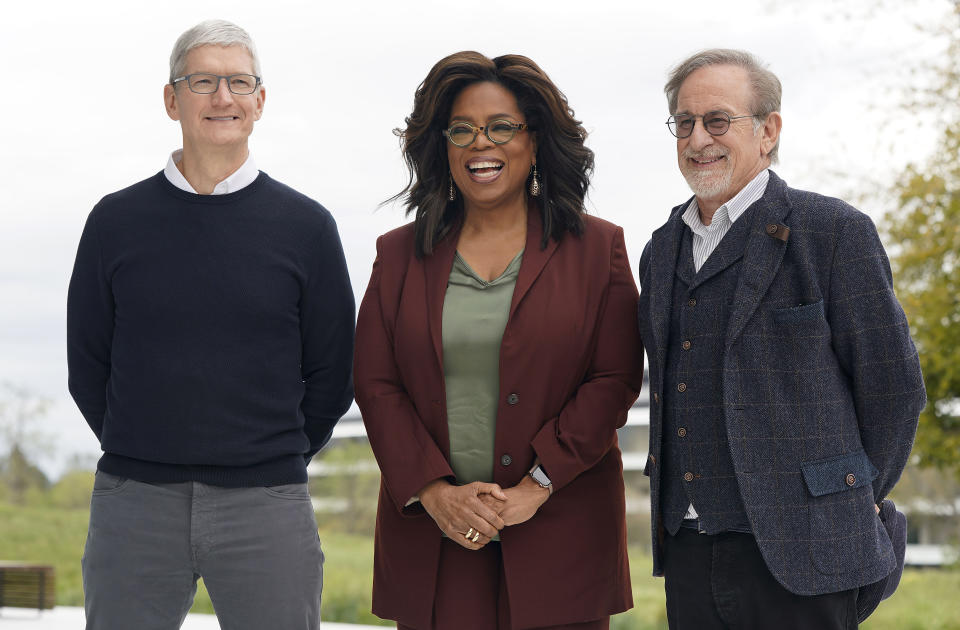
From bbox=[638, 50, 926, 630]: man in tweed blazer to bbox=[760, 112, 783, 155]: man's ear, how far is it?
0.08 feet

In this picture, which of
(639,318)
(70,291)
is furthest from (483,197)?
(70,291)

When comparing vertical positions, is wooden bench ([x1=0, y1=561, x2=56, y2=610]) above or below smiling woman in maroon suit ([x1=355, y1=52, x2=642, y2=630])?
below

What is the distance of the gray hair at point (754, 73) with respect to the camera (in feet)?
7.46

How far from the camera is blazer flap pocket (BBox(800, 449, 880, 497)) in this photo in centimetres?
207

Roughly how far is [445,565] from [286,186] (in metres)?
1.03

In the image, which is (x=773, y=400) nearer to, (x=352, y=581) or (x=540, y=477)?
(x=540, y=477)

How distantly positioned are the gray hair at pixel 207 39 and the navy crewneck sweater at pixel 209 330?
29cm

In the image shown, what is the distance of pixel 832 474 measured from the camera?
6.81ft

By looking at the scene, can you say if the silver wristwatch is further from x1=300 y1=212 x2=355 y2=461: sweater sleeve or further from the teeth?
the teeth

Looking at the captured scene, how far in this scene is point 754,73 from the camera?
7.46 ft

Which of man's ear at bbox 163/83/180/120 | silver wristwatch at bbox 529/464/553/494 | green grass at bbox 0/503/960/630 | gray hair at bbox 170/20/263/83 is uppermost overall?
gray hair at bbox 170/20/263/83

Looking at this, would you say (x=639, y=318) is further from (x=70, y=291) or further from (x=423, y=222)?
(x=70, y=291)

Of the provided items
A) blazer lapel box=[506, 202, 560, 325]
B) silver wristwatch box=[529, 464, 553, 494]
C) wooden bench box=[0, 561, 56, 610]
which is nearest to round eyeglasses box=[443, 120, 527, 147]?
blazer lapel box=[506, 202, 560, 325]

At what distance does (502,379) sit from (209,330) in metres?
0.70
